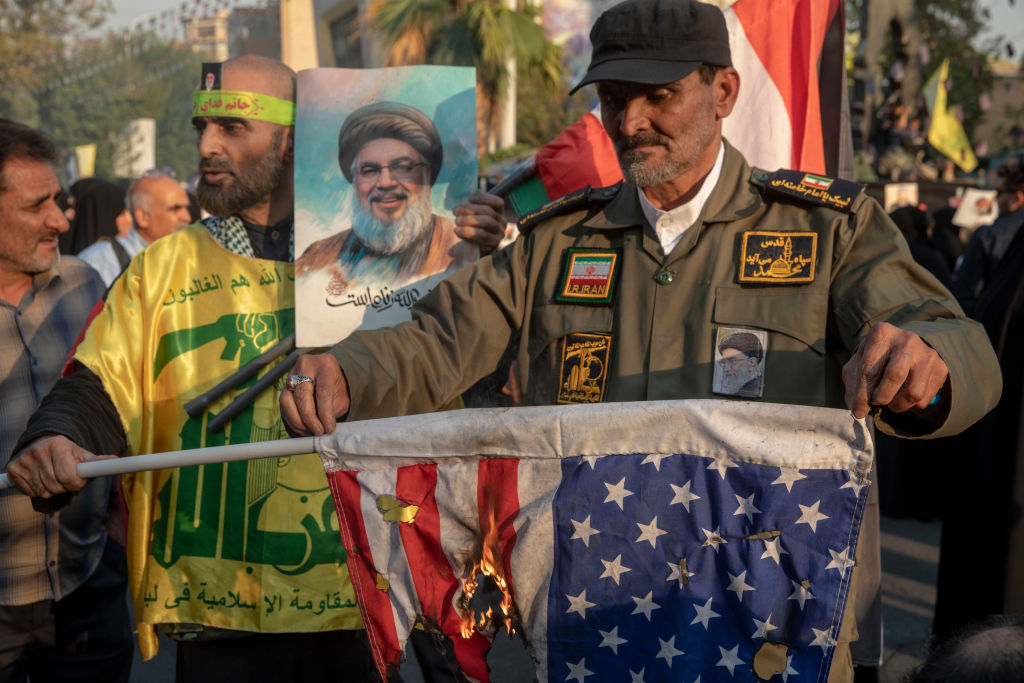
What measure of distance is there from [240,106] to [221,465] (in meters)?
1.11

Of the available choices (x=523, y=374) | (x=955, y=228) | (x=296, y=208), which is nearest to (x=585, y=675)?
(x=523, y=374)

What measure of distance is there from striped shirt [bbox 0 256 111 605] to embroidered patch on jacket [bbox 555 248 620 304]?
1832 mm

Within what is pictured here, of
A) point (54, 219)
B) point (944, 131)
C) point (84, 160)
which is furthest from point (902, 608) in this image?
point (84, 160)

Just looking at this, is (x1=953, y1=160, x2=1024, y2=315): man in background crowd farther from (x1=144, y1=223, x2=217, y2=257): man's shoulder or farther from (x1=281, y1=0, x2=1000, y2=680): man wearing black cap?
(x1=144, y1=223, x2=217, y2=257): man's shoulder

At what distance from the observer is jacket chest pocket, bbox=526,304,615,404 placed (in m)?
2.41

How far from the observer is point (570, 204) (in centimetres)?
259

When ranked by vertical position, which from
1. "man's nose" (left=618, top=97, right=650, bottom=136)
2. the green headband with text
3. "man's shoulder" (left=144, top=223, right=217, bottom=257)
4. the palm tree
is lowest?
"man's shoulder" (left=144, top=223, right=217, bottom=257)

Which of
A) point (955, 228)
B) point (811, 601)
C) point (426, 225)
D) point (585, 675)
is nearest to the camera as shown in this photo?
point (811, 601)

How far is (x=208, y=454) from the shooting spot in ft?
7.01

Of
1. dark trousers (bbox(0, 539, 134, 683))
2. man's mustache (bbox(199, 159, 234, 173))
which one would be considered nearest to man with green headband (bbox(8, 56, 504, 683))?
man's mustache (bbox(199, 159, 234, 173))

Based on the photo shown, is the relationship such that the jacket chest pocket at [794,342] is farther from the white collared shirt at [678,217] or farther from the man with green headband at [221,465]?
the man with green headband at [221,465]

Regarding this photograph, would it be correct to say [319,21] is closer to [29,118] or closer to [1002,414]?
[29,118]

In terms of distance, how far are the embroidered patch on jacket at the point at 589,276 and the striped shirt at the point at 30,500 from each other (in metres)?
1.83

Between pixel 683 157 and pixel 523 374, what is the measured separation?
67 cm
